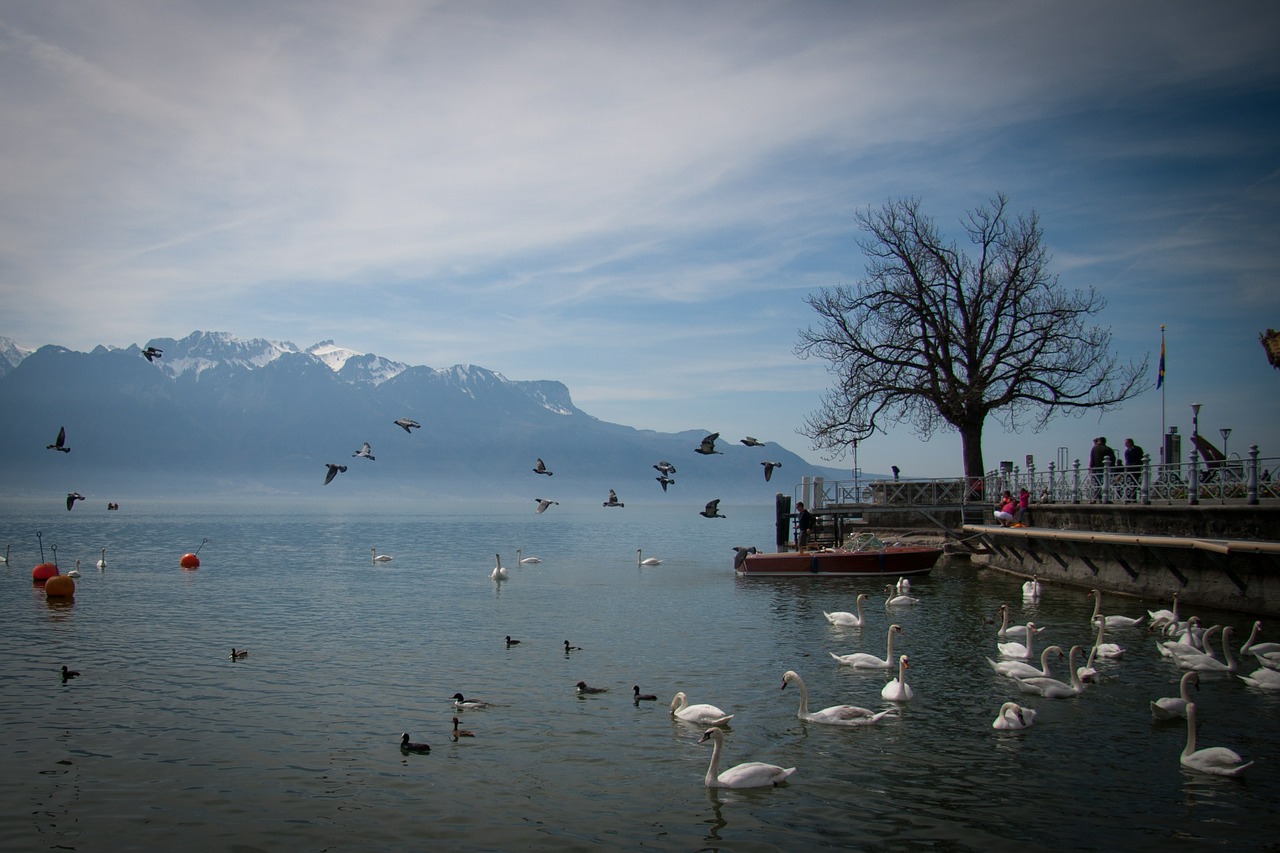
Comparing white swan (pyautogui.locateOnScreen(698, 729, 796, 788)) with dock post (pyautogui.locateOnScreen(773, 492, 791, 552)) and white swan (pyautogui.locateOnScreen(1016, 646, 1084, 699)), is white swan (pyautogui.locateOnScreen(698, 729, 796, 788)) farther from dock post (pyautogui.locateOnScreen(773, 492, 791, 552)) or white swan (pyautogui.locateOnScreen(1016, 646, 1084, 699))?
dock post (pyautogui.locateOnScreen(773, 492, 791, 552))

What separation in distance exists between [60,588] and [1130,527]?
3611cm

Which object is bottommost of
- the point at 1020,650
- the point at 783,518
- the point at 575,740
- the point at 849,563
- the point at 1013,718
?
the point at 575,740

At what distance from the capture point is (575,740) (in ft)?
49.1

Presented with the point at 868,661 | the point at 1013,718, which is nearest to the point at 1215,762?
the point at 1013,718

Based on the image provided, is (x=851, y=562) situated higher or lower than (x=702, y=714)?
higher

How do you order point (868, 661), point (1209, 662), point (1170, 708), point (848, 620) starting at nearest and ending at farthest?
point (1170, 708) → point (1209, 662) → point (868, 661) → point (848, 620)

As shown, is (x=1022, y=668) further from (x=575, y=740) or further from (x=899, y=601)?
(x=899, y=601)

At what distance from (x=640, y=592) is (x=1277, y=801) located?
91.8 feet

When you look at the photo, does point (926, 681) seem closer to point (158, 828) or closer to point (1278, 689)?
point (1278, 689)

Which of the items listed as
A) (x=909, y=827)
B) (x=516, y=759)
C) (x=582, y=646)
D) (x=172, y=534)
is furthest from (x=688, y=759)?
(x=172, y=534)

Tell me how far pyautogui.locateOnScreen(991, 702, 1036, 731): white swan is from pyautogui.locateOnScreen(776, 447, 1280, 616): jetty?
8.93 meters

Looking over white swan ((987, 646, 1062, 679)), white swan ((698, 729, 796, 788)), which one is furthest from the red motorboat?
white swan ((698, 729, 796, 788))

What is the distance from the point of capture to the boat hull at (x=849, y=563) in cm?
3938

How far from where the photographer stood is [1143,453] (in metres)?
32.2
